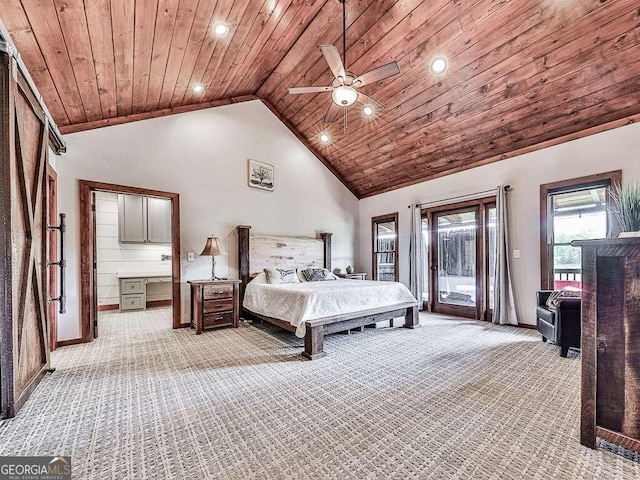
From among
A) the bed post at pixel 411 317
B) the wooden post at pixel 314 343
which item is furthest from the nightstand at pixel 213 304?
the bed post at pixel 411 317

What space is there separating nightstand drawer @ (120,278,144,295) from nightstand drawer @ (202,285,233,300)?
265 cm

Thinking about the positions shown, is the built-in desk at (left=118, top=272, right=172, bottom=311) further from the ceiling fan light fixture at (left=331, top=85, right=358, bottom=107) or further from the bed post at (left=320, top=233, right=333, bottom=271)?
the ceiling fan light fixture at (left=331, top=85, right=358, bottom=107)

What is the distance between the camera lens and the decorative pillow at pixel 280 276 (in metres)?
4.98

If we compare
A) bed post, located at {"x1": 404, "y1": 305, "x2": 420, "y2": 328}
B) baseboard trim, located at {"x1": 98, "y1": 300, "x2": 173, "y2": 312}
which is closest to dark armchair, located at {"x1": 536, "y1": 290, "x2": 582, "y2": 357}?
bed post, located at {"x1": 404, "y1": 305, "x2": 420, "y2": 328}

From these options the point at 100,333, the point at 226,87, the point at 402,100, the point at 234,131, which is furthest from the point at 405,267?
the point at 100,333

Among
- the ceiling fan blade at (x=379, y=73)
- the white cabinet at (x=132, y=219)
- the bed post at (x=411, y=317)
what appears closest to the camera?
the ceiling fan blade at (x=379, y=73)

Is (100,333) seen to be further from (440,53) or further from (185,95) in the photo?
(440,53)

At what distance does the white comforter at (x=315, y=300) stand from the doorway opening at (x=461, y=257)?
1.52 m

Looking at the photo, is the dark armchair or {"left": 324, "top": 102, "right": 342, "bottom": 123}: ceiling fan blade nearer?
the dark armchair

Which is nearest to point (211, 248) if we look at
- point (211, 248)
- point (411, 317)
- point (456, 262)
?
point (211, 248)

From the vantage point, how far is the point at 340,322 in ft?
11.8

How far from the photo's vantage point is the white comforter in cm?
350

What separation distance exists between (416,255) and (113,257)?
6.37 metres

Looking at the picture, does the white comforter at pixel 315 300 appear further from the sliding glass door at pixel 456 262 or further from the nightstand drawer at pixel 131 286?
the nightstand drawer at pixel 131 286
